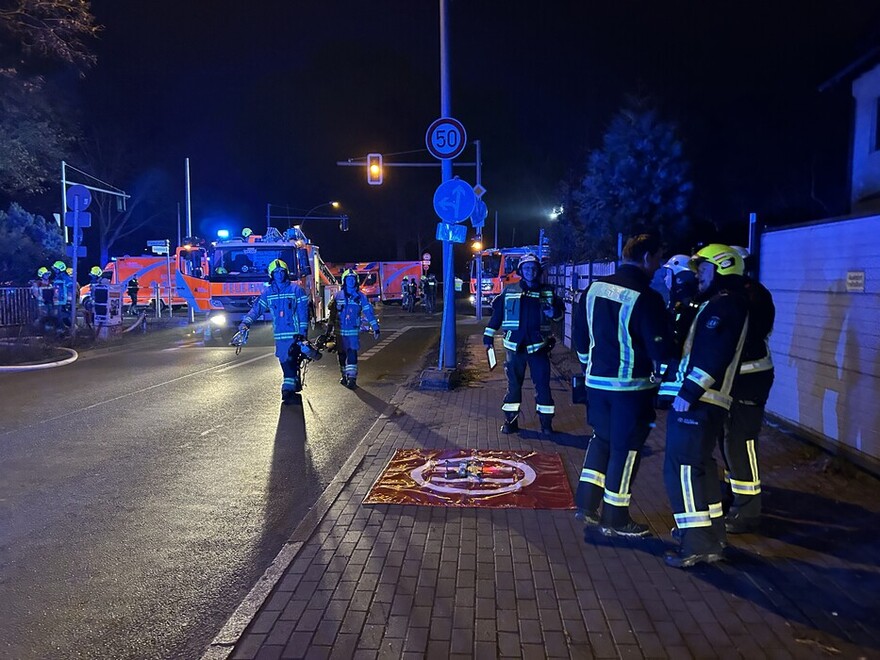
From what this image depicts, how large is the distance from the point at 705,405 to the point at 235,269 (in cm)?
1678

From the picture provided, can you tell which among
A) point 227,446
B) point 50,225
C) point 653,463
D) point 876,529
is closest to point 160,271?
point 50,225

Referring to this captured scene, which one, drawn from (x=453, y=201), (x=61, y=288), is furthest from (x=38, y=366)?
(x=453, y=201)

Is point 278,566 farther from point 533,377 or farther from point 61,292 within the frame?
point 61,292

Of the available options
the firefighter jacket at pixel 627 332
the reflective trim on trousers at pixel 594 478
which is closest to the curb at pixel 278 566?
the reflective trim on trousers at pixel 594 478

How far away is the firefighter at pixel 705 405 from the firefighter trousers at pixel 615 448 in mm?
268

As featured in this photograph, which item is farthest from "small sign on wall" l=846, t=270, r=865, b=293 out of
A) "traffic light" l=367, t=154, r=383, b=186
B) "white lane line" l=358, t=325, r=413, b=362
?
"traffic light" l=367, t=154, r=383, b=186

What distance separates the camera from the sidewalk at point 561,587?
11.0ft

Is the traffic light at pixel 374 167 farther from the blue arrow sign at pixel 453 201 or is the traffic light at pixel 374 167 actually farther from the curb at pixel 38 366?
the blue arrow sign at pixel 453 201

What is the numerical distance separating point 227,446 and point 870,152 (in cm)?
1606

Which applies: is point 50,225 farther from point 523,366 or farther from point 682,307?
point 682,307

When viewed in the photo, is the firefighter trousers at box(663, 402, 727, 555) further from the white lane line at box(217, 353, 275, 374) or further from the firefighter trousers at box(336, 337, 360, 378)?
the white lane line at box(217, 353, 275, 374)

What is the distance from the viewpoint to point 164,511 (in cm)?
545

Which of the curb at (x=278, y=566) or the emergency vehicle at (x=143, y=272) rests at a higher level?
the emergency vehicle at (x=143, y=272)

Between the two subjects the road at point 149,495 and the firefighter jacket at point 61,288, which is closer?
the road at point 149,495
